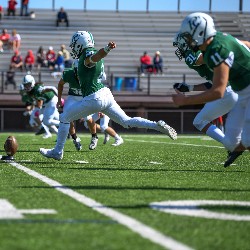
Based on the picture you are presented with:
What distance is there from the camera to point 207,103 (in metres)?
9.73

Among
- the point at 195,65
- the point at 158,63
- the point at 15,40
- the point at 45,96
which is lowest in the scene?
the point at 158,63

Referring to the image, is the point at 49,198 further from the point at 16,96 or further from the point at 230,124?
the point at 16,96

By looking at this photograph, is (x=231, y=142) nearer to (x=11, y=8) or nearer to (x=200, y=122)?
(x=200, y=122)

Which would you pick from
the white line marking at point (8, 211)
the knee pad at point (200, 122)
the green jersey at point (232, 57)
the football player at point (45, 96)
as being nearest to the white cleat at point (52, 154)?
the knee pad at point (200, 122)

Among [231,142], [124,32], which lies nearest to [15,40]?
[124,32]

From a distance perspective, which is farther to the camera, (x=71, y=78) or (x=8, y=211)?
(x=71, y=78)

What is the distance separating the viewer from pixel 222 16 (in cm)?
3681

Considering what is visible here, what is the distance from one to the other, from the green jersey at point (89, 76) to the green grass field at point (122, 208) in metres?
1.14

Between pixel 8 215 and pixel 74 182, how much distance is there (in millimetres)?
2262

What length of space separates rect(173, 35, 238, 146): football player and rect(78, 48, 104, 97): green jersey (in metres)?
1.09

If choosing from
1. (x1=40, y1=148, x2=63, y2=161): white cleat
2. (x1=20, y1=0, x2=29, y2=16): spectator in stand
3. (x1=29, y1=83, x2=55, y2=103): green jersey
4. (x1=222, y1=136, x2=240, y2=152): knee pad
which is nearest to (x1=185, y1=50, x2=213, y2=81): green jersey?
(x1=222, y1=136, x2=240, y2=152): knee pad

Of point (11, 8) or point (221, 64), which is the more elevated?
point (221, 64)

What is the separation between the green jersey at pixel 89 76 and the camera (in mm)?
9953

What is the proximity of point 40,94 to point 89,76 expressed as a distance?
7525mm
